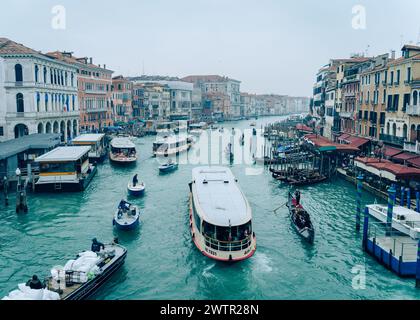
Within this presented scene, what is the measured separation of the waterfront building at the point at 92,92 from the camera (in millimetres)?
55156

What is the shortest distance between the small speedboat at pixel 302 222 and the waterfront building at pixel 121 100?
5593cm

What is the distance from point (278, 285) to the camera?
13.4 metres

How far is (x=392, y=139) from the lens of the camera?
30.1 m

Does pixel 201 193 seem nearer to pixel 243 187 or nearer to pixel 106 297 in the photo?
pixel 106 297

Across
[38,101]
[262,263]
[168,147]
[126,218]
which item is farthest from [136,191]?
[168,147]

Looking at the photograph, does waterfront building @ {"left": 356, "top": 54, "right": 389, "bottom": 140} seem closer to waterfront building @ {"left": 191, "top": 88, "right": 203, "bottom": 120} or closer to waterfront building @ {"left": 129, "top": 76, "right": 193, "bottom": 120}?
waterfront building @ {"left": 129, "top": 76, "right": 193, "bottom": 120}

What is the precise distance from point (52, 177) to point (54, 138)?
977 centimetres

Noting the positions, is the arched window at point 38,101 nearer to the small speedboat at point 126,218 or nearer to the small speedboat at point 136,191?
the small speedboat at point 136,191

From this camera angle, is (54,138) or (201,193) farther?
(54,138)

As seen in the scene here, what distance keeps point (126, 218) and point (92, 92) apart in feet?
147

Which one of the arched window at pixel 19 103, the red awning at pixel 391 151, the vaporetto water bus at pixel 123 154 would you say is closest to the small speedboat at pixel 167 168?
the vaporetto water bus at pixel 123 154

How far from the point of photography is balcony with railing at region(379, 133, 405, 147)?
94.3 ft

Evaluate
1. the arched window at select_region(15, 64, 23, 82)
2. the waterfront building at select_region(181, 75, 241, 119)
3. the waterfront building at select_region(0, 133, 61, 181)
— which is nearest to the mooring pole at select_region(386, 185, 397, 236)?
the waterfront building at select_region(0, 133, 61, 181)
